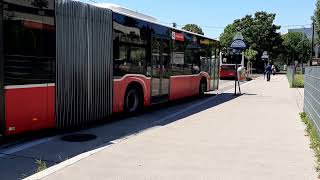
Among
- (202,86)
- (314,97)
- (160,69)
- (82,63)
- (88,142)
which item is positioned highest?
(82,63)

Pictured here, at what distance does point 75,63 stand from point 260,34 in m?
72.9

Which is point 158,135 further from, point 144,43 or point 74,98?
point 144,43

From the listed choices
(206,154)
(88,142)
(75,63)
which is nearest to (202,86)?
(75,63)

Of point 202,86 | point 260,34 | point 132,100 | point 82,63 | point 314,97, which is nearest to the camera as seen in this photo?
point 82,63

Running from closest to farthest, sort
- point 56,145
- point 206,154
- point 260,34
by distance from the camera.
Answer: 1. point 206,154
2. point 56,145
3. point 260,34

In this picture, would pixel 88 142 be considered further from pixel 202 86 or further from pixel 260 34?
pixel 260 34

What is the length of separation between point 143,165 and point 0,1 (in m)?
3.72

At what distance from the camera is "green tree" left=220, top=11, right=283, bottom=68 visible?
3174 inches

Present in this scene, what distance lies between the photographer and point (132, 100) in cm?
1373

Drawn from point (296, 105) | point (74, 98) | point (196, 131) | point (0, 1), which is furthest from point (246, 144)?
point (296, 105)

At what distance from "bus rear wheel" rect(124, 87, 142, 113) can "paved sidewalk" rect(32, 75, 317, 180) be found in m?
1.56

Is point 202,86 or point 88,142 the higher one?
point 202,86

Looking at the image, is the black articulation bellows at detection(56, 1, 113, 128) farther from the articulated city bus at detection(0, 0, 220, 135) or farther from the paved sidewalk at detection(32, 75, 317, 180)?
the paved sidewalk at detection(32, 75, 317, 180)

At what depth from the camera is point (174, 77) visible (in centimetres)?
1661
